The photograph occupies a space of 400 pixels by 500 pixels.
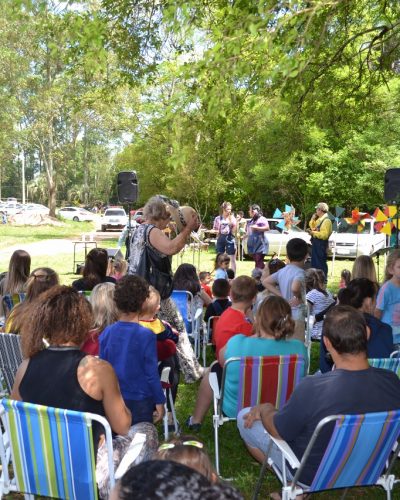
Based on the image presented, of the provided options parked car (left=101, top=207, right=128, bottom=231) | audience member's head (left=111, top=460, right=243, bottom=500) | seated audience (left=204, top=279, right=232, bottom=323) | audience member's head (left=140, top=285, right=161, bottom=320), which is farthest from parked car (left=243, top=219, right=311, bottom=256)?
parked car (left=101, top=207, right=128, bottom=231)

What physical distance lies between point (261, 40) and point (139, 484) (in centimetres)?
415

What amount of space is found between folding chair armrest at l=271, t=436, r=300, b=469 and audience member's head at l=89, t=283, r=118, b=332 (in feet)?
4.90

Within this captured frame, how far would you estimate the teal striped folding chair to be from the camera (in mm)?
Answer: 2508

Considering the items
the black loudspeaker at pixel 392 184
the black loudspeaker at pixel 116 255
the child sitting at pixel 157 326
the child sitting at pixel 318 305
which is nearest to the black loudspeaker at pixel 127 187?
the black loudspeaker at pixel 116 255

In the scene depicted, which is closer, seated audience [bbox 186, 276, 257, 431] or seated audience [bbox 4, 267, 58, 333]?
seated audience [bbox 4, 267, 58, 333]

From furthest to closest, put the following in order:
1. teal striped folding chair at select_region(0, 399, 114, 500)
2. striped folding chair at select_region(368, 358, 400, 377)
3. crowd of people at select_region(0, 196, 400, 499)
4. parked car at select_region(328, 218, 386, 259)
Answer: parked car at select_region(328, 218, 386, 259) < striped folding chair at select_region(368, 358, 400, 377) < crowd of people at select_region(0, 196, 400, 499) < teal striped folding chair at select_region(0, 399, 114, 500)

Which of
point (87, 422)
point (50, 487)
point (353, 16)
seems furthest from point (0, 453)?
point (353, 16)

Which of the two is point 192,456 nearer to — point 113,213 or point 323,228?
point 323,228

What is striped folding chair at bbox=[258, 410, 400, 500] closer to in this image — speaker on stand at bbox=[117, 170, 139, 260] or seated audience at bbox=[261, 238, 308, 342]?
seated audience at bbox=[261, 238, 308, 342]

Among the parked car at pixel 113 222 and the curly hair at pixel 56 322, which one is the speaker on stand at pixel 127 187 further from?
the parked car at pixel 113 222

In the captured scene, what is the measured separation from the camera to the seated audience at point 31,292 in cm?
424

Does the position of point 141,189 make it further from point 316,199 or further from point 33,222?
point 316,199

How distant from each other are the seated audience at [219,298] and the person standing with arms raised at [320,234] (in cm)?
633

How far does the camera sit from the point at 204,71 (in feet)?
15.8
